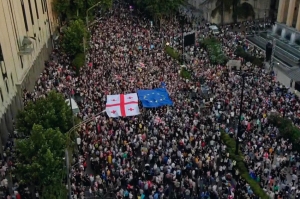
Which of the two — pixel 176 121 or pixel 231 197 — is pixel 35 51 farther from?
pixel 231 197

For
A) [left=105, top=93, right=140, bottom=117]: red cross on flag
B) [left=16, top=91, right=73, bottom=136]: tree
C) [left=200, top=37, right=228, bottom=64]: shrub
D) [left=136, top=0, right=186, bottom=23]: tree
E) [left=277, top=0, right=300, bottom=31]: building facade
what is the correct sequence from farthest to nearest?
[left=136, top=0, right=186, bottom=23]: tree → [left=277, top=0, right=300, bottom=31]: building facade → [left=200, top=37, right=228, bottom=64]: shrub → [left=105, top=93, right=140, bottom=117]: red cross on flag → [left=16, top=91, right=73, bottom=136]: tree

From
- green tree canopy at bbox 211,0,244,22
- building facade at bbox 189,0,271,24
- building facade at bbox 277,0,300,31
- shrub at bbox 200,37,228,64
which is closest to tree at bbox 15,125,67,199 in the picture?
shrub at bbox 200,37,228,64

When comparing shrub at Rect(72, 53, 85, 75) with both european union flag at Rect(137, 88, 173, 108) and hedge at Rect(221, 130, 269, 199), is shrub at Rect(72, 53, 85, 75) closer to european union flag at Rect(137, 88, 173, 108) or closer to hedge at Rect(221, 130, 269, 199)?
european union flag at Rect(137, 88, 173, 108)

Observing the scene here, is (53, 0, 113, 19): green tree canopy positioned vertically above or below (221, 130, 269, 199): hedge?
above

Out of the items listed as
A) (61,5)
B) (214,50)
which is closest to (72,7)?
(61,5)

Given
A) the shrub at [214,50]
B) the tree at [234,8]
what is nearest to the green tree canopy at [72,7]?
the shrub at [214,50]

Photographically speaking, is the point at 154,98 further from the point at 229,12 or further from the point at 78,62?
the point at 229,12
